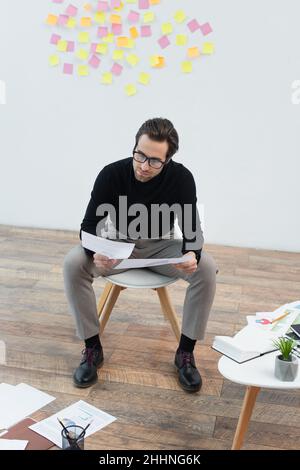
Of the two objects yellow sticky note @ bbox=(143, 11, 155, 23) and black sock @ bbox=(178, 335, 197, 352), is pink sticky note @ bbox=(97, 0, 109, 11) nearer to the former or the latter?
yellow sticky note @ bbox=(143, 11, 155, 23)

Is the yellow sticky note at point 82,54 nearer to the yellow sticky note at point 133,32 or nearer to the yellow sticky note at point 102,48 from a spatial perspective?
the yellow sticky note at point 102,48

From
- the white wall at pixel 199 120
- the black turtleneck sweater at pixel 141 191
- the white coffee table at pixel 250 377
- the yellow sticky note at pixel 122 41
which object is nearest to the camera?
the white coffee table at pixel 250 377

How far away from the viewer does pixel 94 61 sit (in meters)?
3.66

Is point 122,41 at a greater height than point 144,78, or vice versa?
point 122,41

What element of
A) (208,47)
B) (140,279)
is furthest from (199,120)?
(140,279)

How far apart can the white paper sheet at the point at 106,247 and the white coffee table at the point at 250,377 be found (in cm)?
58

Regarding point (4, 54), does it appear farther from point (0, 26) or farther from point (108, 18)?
point (108, 18)

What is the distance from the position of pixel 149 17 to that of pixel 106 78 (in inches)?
18.3

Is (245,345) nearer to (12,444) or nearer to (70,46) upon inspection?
(12,444)

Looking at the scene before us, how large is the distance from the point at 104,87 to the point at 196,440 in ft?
8.20

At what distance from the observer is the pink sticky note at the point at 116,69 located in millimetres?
3645

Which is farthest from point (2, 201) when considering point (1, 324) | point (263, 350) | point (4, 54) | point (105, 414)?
point (263, 350)

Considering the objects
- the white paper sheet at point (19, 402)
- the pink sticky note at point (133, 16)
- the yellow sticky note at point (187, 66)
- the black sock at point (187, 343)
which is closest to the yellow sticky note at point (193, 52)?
the yellow sticky note at point (187, 66)

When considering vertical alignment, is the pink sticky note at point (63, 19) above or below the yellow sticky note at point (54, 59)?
above
